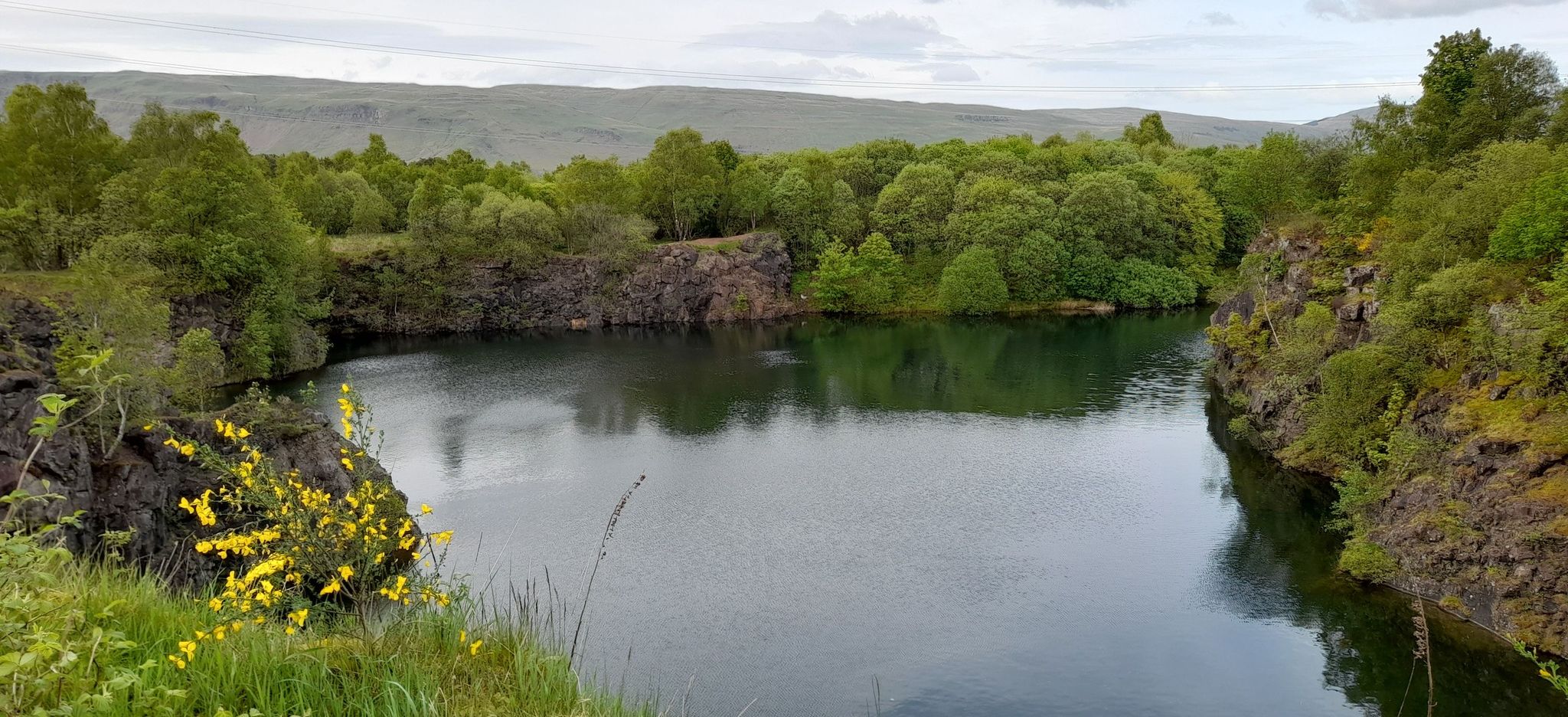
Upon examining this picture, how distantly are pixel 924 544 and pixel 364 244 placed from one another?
67989mm

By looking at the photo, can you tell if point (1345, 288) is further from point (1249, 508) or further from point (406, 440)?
point (406, 440)

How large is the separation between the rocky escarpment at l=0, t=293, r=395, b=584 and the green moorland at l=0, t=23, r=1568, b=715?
2.81ft

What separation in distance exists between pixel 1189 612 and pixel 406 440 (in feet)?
Result: 117

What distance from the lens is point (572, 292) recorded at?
84250mm

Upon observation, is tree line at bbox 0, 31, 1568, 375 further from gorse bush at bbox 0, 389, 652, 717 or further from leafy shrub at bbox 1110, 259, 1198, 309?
gorse bush at bbox 0, 389, 652, 717

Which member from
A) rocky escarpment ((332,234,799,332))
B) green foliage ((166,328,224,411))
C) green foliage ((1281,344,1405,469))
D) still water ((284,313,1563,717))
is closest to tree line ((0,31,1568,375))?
rocky escarpment ((332,234,799,332))

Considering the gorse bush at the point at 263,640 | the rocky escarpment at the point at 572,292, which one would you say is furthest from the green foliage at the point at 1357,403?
the rocky escarpment at the point at 572,292

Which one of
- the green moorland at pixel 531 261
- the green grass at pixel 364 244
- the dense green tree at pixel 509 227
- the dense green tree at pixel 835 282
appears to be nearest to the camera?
the green moorland at pixel 531 261

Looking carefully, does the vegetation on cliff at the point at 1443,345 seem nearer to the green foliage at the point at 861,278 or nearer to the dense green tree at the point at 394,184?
the green foliage at the point at 861,278

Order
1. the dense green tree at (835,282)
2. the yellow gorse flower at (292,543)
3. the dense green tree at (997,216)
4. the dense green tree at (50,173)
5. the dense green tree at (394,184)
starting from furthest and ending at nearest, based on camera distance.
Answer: the dense green tree at (394,184) → the dense green tree at (835,282) → the dense green tree at (997,216) → the dense green tree at (50,173) → the yellow gorse flower at (292,543)

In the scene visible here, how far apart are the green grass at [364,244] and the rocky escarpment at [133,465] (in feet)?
163

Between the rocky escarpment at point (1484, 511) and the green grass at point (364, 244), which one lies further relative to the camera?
the green grass at point (364, 244)

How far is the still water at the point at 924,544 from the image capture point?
23.4 meters

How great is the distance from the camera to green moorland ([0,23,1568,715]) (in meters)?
8.86
